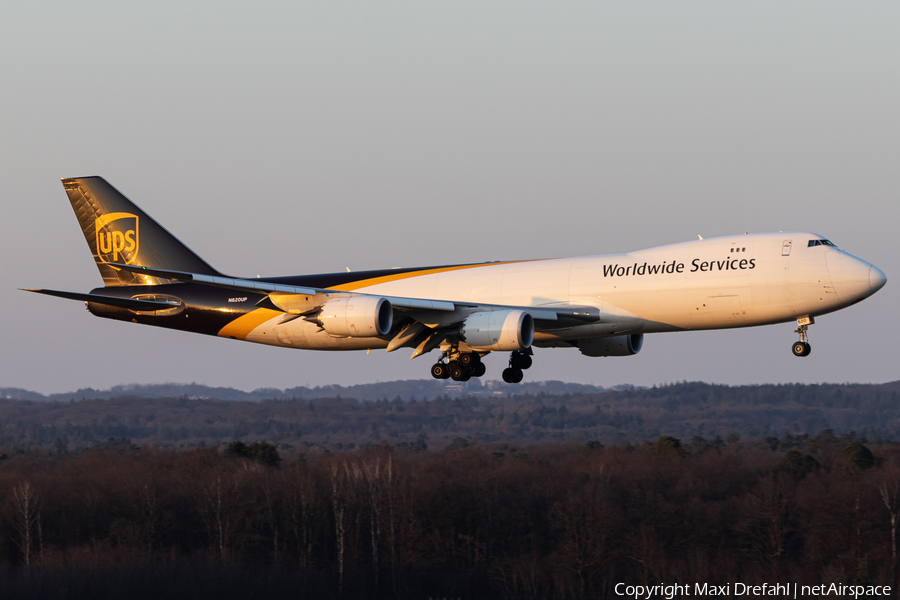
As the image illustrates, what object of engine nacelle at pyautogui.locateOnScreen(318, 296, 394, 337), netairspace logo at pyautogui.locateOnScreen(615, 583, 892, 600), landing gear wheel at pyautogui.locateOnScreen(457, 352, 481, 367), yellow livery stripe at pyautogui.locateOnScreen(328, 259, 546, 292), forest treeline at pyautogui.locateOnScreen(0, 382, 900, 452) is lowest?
netairspace logo at pyautogui.locateOnScreen(615, 583, 892, 600)

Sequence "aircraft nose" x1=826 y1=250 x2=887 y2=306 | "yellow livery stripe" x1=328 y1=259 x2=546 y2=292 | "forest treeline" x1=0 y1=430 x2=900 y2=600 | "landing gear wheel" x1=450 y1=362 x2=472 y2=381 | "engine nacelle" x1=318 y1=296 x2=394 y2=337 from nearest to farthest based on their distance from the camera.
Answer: "aircraft nose" x1=826 y1=250 x2=887 y2=306 < "engine nacelle" x1=318 y1=296 x2=394 y2=337 < "landing gear wheel" x1=450 y1=362 x2=472 y2=381 < "yellow livery stripe" x1=328 y1=259 x2=546 y2=292 < "forest treeline" x1=0 y1=430 x2=900 y2=600

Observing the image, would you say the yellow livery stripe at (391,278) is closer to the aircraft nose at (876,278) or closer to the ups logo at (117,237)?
the ups logo at (117,237)

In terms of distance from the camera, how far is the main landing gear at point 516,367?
44562 mm

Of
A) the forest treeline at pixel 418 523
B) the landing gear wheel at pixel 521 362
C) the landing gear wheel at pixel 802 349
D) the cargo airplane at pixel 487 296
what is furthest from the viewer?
the forest treeline at pixel 418 523

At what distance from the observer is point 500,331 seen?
3697cm

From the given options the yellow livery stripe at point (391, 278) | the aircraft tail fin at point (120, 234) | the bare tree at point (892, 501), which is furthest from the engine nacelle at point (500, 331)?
the bare tree at point (892, 501)

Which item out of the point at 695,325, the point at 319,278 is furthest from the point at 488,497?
the point at 695,325

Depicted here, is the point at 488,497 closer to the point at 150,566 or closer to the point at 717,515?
the point at 717,515

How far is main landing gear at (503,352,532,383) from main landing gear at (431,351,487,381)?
3.85 m

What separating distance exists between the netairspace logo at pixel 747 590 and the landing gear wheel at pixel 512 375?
3138 centimetres

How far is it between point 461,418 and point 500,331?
71.5 m

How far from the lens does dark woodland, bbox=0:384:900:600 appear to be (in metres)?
72.5

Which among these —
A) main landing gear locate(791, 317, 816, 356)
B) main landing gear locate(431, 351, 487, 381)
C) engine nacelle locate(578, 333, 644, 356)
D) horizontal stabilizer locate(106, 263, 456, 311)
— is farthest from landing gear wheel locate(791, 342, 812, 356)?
horizontal stabilizer locate(106, 263, 456, 311)

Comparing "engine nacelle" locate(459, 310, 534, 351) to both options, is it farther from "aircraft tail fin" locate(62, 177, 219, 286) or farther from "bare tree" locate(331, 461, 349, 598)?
"bare tree" locate(331, 461, 349, 598)
